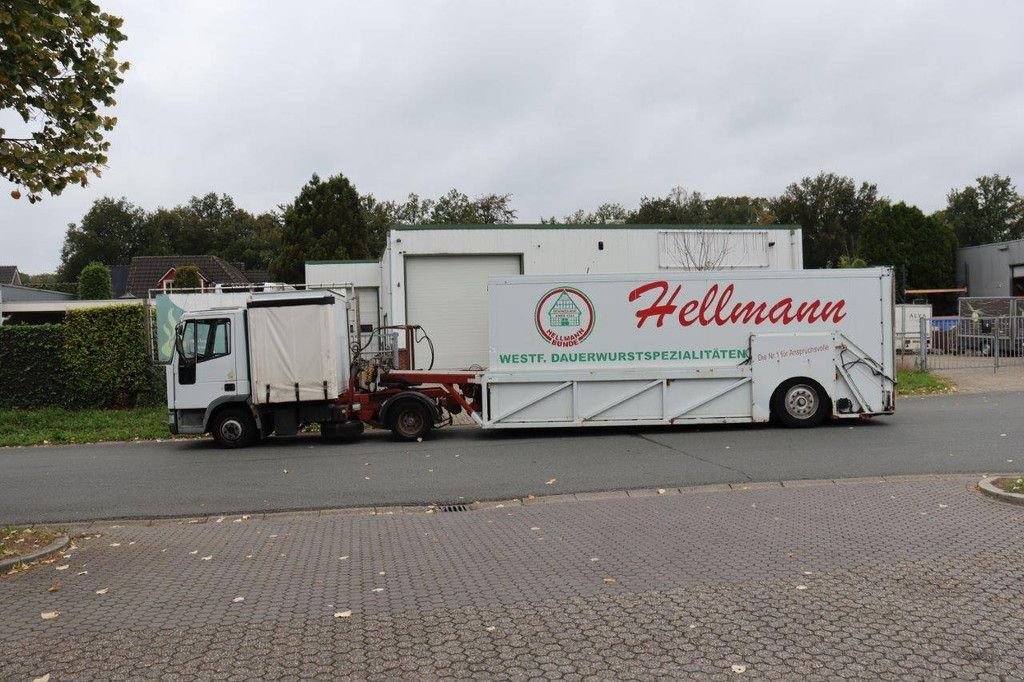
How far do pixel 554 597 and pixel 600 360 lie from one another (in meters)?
9.54

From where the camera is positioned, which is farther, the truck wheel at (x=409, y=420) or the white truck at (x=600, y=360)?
the truck wheel at (x=409, y=420)

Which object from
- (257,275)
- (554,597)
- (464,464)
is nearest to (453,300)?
(464,464)

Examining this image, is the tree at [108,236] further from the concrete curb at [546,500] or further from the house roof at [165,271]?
the concrete curb at [546,500]

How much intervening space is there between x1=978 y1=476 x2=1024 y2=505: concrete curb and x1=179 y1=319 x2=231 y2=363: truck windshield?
11461 millimetres

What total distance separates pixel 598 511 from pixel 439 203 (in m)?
60.5

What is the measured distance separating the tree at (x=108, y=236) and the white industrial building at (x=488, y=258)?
244 feet

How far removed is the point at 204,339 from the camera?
1489cm

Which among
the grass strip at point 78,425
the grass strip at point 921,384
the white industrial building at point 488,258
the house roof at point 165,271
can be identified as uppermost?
the house roof at point 165,271

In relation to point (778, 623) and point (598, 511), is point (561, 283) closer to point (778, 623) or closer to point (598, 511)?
point (598, 511)

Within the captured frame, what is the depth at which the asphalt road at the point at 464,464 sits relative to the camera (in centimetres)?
1008

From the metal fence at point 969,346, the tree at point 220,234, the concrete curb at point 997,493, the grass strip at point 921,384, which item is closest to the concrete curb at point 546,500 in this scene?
the concrete curb at point 997,493

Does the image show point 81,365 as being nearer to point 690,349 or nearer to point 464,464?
point 464,464

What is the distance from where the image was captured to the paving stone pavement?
459 cm

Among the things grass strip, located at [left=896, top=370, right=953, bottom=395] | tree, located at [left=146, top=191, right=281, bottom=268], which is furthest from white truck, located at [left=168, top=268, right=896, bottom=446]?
tree, located at [left=146, top=191, right=281, bottom=268]
